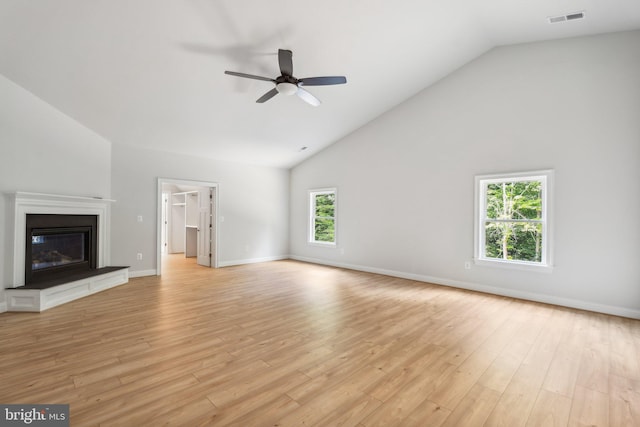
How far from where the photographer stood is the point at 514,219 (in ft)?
15.2

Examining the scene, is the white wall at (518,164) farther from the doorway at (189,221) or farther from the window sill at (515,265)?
the doorway at (189,221)

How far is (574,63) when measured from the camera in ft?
13.5

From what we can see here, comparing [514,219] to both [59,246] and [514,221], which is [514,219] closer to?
[514,221]

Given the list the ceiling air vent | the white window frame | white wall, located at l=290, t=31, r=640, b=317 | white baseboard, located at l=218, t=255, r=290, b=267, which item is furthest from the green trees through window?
white baseboard, located at l=218, t=255, r=290, b=267

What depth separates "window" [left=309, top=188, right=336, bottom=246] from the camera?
733cm

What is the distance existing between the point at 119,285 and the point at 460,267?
596 cm

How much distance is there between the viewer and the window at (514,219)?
4.33m

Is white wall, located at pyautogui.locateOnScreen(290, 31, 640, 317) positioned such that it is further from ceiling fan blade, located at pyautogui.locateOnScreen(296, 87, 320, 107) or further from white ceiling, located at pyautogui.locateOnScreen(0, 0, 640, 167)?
ceiling fan blade, located at pyautogui.locateOnScreen(296, 87, 320, 107)

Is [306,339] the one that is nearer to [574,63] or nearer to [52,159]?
[52,159]

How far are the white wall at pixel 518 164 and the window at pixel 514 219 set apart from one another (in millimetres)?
142

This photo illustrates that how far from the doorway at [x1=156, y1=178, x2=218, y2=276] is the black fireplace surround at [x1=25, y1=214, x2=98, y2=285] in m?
1.20

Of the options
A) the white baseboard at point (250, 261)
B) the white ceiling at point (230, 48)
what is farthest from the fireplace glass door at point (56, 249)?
the white baseboard at point (250, 261)

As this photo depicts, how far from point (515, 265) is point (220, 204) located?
6076 millimetres

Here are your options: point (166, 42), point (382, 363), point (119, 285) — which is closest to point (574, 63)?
point (382, 363)
